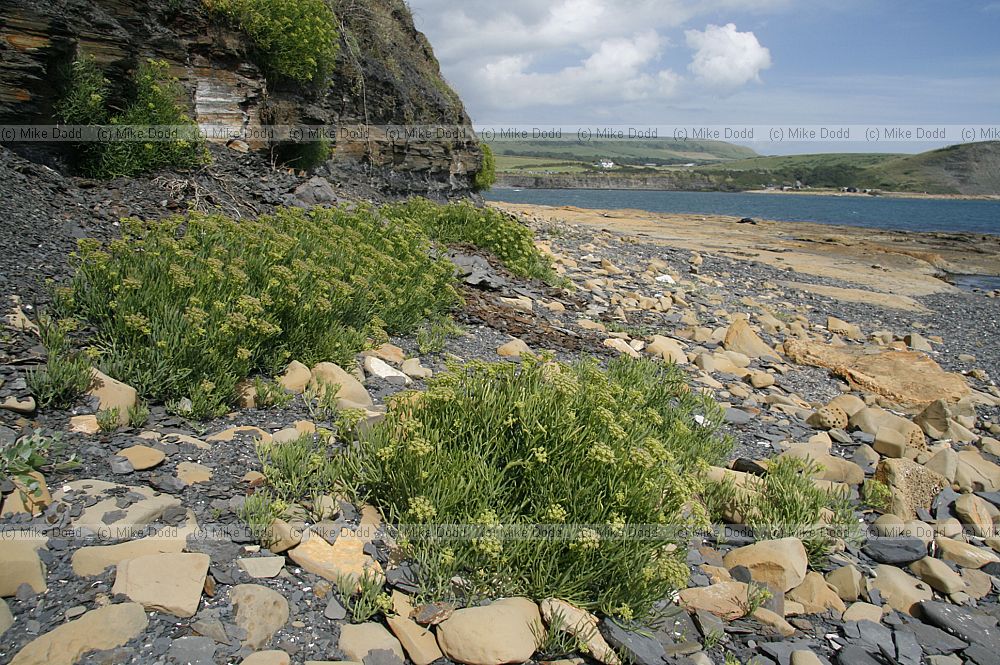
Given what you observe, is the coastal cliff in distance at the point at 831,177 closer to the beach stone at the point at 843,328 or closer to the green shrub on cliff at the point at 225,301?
the beach stone at the point at 843,328

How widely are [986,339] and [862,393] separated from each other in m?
7.90

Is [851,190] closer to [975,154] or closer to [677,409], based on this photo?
[975,154]

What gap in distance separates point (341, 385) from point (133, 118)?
15.8 feet

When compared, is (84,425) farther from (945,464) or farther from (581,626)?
(945,464)

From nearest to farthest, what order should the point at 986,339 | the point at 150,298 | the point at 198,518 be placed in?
1. the point at 198,518
2. the point at 150,298
3. the point at 986,339

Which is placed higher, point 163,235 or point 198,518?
point 163,235

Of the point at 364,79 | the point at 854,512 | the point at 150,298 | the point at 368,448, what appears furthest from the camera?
the point at 364,79

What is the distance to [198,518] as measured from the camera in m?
3.07

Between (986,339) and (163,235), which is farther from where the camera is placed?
(986,339)

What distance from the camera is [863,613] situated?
3.65 m

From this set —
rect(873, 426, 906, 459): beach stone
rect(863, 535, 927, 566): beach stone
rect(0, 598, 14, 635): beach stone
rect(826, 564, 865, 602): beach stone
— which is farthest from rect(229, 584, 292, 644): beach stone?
rect(873, 426, 906, 459): beach stone

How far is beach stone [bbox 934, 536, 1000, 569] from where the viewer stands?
14.2 feet

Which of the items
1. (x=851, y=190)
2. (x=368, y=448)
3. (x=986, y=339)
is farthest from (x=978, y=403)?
(x=851, y=190)

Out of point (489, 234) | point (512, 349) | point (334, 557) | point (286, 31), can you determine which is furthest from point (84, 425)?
point (286, 31)
